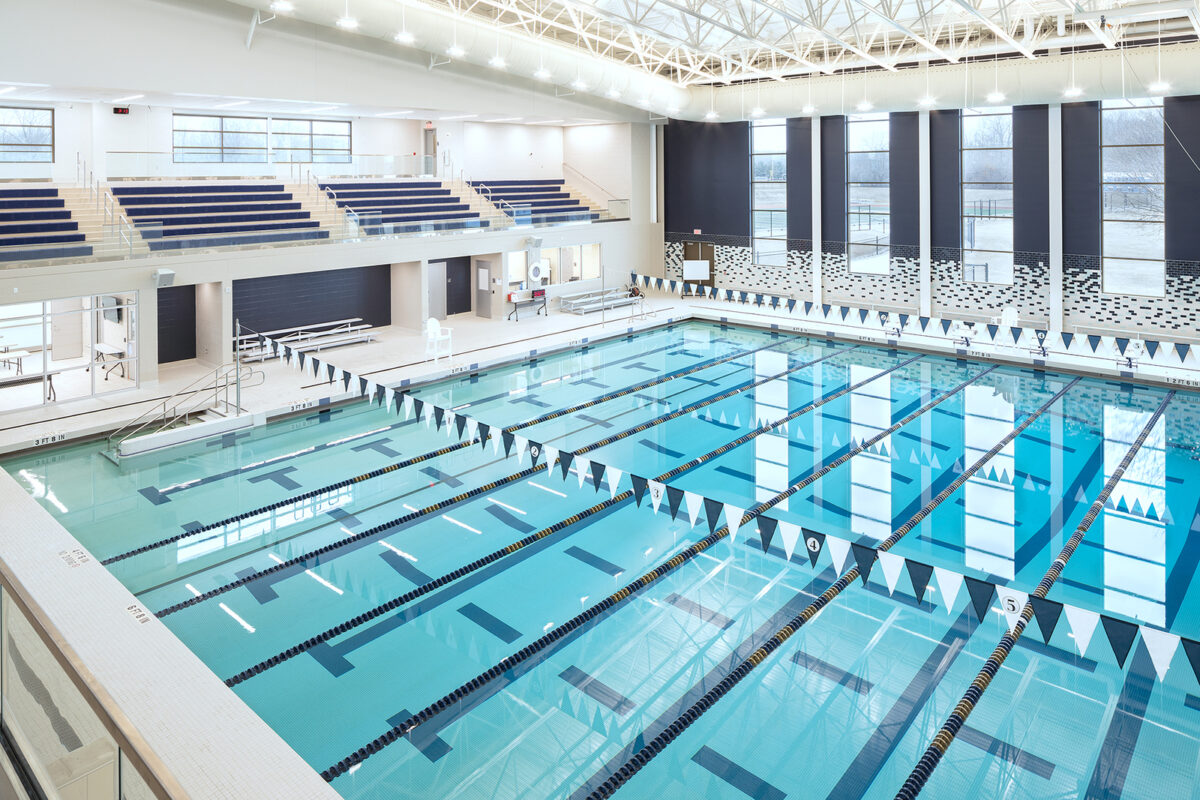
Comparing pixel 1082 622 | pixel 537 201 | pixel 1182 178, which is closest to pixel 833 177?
pixel 1182 178

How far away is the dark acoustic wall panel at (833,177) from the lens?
1858 cm

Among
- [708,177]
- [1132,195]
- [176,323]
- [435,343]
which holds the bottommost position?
[435,343]

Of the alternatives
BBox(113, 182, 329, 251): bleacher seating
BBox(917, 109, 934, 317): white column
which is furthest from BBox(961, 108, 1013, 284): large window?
BBox(113, 182, 329, 251): bleacher seating

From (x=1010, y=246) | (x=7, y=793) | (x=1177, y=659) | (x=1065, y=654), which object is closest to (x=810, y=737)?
(x=1065, y=654)

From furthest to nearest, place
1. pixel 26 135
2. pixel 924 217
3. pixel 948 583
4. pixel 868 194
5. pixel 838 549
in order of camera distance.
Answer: pixel 868 194, pixel 924 217, pixel 26 135, pixel 838 549, pixel 948 583

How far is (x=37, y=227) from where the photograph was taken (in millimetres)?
12555

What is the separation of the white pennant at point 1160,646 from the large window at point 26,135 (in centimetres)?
1671

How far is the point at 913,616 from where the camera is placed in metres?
6.28

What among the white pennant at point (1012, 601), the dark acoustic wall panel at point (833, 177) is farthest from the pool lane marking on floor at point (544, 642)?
the dark acoustic wall panel at point (833, 177)

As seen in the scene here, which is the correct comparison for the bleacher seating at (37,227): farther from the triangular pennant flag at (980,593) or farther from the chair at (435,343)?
the triangular pennant flag at (980,593)

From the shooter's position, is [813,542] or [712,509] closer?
[813,542]

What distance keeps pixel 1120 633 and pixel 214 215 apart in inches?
568

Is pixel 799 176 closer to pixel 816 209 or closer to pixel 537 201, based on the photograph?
pixel 816 209

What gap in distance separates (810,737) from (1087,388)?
402 inches
